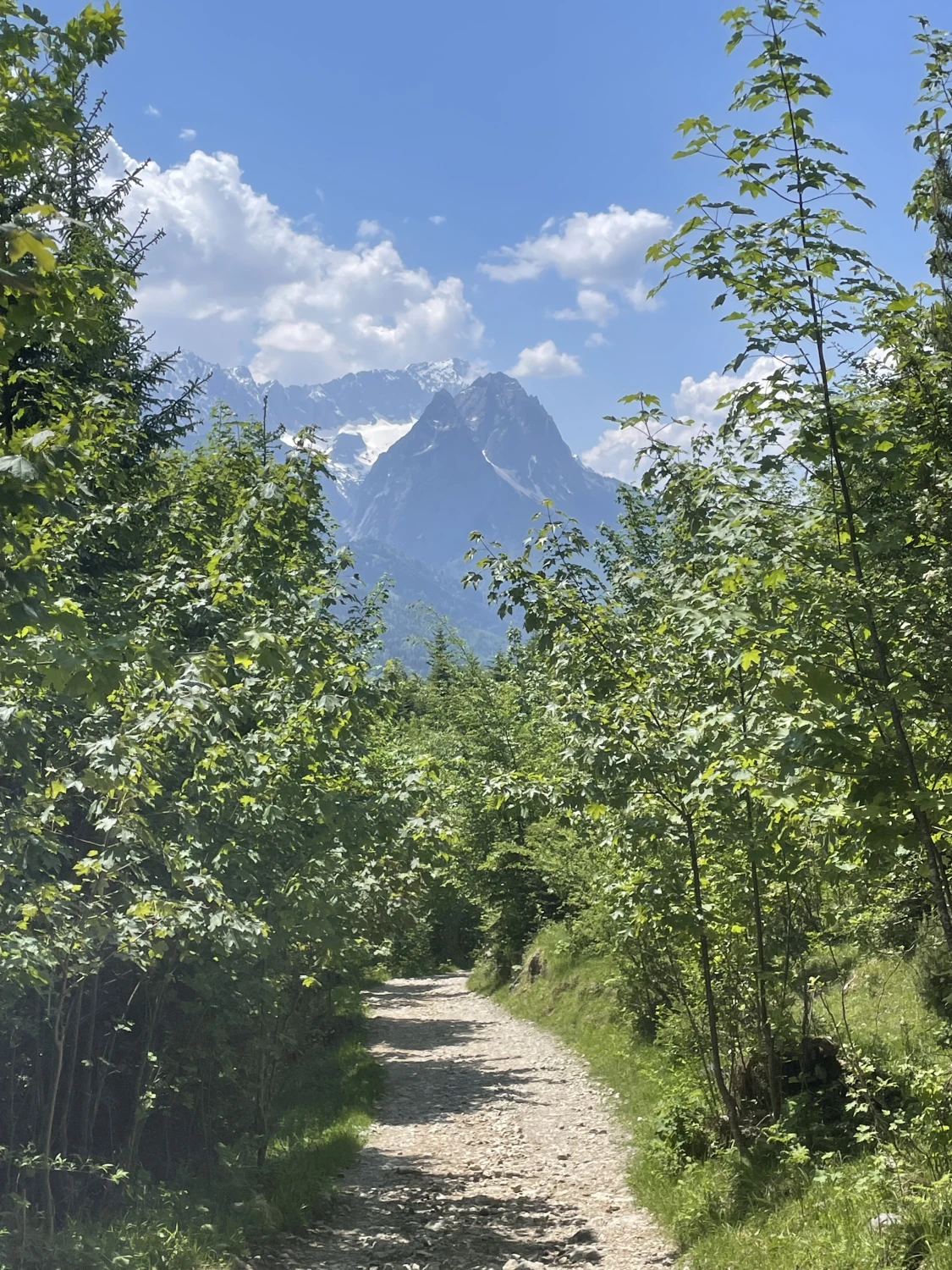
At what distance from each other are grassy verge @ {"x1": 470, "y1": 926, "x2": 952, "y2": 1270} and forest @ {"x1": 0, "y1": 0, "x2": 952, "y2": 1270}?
49 millimetres

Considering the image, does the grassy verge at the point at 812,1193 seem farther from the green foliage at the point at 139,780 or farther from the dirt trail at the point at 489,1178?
the green foliage at the point at 139,780

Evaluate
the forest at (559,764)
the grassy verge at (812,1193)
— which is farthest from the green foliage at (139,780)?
the grassy verge at (812,1193)

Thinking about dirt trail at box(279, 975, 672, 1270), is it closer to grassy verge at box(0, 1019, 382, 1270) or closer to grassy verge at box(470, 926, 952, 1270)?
grassy verge at box(0, 1019, 382, 1270)

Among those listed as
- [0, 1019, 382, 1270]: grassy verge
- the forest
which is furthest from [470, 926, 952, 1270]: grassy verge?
[0, 1019, 382, 1270]: grassy verge

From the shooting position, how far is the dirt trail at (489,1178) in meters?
8.34

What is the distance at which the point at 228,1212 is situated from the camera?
8.98 meters

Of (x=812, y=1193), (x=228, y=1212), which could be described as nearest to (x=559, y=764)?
(x=812, y=1193)

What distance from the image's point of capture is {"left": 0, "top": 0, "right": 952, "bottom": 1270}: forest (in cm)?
518

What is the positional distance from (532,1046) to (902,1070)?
13.9 meters

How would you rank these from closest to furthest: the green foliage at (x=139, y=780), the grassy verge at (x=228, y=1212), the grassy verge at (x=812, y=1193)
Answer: the green foliage at (x=139, y=780)
the grassy verge at (x=812, y=1193)
the grassy verge at (x=228, y=1212)

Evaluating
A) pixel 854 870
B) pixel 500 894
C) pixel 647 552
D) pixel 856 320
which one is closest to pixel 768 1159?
pixel 854 870

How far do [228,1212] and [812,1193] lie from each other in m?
5.69

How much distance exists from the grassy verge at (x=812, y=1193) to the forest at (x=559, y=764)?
0.16 feet

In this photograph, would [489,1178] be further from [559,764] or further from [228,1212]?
[559,764]
